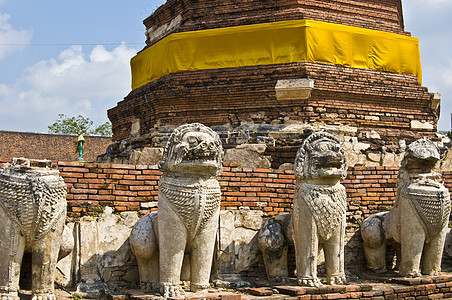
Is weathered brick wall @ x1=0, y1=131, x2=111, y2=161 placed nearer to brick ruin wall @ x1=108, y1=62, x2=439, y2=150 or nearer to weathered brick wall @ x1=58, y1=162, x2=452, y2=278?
brick ruin wall @ x1=108, y1=62, x2=439, y2=150

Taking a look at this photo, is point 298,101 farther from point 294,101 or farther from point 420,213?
point 420,213

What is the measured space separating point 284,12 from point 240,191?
13.9 ft

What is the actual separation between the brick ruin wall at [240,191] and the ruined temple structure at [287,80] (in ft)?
5.23

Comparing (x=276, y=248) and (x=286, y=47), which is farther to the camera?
(x=286, y=47)

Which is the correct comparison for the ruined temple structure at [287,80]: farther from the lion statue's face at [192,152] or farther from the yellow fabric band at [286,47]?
the lion statue's face at [192,152]

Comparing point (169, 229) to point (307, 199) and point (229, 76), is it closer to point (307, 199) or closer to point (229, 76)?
point (307, 199)

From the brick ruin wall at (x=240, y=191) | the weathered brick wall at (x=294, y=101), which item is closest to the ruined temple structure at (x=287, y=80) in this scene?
the weathered brick wall at (x=294, y=101)

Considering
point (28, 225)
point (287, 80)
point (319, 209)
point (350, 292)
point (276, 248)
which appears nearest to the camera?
point (28, 225)

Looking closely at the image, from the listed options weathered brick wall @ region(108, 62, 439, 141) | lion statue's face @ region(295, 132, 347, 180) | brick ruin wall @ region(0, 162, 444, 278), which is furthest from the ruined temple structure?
lion statue's face @ region(295, 132, 347, 180)

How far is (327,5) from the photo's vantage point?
1084cm

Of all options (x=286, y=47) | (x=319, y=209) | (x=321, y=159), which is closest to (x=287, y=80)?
(x=286, y=47)

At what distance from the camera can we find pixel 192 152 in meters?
6.12

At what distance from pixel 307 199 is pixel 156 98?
187 inches

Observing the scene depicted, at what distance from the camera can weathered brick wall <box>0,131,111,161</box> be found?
24.9 metres
